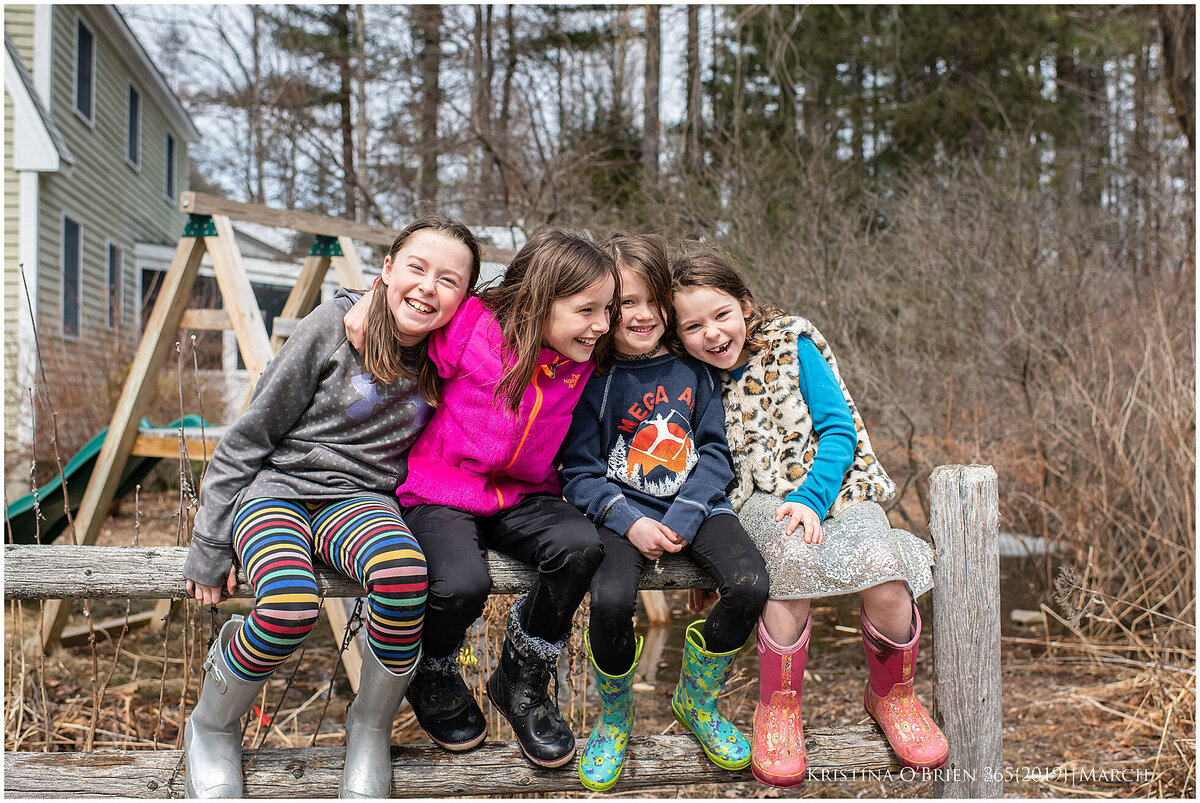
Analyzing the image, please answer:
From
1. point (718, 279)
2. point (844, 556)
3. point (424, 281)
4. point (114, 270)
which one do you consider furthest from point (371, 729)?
point (114, 270)

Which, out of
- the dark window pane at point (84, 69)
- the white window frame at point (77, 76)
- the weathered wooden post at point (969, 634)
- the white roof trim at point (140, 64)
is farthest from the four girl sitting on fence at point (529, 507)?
the white roof trim at point (140, 64)

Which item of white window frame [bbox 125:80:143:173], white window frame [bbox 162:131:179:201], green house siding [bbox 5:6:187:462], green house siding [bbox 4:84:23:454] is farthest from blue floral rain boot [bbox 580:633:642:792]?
white window frame [bbox 162:131:179:201]

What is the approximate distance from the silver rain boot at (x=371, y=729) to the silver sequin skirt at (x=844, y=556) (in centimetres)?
95

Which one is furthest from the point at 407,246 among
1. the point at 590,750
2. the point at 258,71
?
the point at 258,71

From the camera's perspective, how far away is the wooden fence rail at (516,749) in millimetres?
2221

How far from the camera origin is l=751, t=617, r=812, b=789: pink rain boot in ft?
7.20

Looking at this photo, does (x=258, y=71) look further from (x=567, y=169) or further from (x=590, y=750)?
(x=590, y=750)

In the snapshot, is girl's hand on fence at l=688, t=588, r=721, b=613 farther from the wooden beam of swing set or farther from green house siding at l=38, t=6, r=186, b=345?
green house siding at l=38, t=6, r=186, b=345

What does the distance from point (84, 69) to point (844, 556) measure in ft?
45.2

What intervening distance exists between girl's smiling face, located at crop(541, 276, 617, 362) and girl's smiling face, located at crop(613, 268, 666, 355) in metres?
0.07

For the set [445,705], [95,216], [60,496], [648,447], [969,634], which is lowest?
[445,705]

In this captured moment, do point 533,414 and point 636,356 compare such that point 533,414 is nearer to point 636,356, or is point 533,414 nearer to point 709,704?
point 636,356

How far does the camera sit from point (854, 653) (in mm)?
4863

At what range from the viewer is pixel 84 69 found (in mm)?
12312
